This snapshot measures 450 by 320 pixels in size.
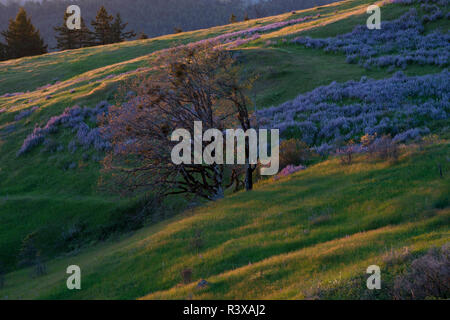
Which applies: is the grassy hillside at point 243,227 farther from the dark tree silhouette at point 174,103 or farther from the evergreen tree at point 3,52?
the evergreen tree at point 3,52

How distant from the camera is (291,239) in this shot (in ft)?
36.4

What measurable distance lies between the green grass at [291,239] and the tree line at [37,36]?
82.5 metres

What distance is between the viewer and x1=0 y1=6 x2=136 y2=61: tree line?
282ft

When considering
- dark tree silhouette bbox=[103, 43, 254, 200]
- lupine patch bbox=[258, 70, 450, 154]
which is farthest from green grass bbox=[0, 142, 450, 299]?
lupine patch bbox=[258, 70, 450, 154]

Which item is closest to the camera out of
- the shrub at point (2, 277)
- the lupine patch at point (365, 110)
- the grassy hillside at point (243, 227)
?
the grassy hillside at point (243, 227)

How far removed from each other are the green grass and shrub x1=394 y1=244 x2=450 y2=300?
418mm

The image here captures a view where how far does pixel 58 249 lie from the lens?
2080 cm

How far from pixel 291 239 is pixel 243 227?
7.40 ft

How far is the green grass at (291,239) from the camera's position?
880 centimetres

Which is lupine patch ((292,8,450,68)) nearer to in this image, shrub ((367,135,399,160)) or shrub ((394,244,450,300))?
shrub ((367,135,399,160))

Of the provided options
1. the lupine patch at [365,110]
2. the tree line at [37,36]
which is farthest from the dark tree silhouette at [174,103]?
the tree line at [37,36]

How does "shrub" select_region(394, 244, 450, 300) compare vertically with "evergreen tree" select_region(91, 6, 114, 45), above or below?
below

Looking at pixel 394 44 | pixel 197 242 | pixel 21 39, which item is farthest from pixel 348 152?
pixel 21 39

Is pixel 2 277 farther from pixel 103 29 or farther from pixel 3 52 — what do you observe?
pixel 3 52
